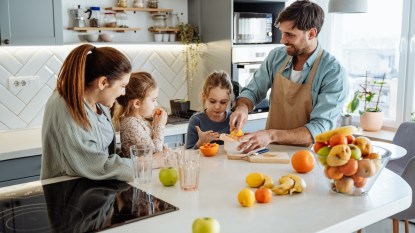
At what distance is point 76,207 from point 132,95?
90 cm

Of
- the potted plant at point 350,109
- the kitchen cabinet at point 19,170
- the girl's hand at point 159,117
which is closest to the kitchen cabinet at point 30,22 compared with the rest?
the kitchen cabinet at point 19,170

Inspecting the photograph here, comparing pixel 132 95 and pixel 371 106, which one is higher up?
pixel 132 95

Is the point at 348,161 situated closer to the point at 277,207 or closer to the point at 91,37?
the point at 277,207

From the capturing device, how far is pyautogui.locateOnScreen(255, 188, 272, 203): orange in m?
1.40

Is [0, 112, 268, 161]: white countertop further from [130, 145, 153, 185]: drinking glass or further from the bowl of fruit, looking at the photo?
the bowl of fruit

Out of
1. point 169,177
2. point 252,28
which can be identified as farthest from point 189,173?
point 252,28

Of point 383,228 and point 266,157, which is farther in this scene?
point 383,228

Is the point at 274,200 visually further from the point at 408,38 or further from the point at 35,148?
the point at 408,38

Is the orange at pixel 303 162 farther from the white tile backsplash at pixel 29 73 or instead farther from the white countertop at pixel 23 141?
the white tile backsplash at pixel 29 73

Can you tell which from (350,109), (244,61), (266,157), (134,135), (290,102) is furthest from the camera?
(350,109)

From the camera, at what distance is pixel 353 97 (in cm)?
422

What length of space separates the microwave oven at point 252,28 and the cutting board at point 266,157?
1965 mm

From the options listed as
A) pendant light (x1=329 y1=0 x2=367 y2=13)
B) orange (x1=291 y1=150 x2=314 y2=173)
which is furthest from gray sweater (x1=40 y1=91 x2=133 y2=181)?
pendant light (x1=329 y1=0 x2=367 y2=13)

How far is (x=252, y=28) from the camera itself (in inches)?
151
